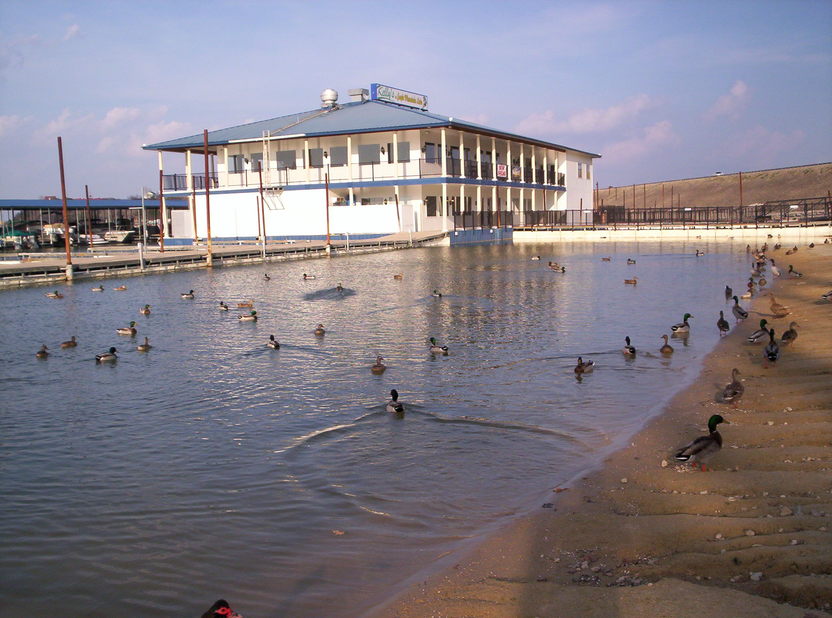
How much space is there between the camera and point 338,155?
58.4 metres

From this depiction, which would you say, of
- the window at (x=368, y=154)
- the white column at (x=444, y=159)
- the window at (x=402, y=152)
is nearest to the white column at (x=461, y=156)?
the white column at (x=444, y=159)

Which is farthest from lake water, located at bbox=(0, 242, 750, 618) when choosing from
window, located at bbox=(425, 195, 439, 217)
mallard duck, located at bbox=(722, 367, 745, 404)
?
window, located at bbox=(425, 195, 439, 217)

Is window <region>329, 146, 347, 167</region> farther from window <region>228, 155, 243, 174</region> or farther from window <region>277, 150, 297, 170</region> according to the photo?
window <region>228, 155, 243, 174</region>

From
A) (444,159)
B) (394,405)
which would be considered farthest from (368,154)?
(394,405)

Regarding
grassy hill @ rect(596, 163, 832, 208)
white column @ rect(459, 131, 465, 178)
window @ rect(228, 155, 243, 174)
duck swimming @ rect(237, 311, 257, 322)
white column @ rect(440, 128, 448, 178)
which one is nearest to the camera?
duck swimming @ rect(237, 311, 257, 322)

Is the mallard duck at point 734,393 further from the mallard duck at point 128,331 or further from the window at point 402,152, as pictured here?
the window at point 402,152

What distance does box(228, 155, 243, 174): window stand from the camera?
6256 cm

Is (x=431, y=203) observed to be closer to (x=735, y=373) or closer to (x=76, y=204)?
(x=76, y=204)

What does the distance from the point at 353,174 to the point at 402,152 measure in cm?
408

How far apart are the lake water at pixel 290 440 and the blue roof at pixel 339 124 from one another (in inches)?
1274

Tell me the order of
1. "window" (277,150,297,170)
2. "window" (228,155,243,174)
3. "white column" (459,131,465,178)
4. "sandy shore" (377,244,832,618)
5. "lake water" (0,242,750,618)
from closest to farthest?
"sandy shore" (377,244,832,618) → "lake water" (0,242,750,618) → "white column" (459,131,465,178) → "window" (277,150,297,170) → "window" (228,155,243,174)

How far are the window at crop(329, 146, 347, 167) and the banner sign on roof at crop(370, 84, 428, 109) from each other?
8.89 meters

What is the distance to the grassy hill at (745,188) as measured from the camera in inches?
4978

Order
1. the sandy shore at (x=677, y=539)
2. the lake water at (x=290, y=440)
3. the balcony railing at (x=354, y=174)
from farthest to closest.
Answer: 1. the balcony railing at (x=354, y=174)
2. the lake water at (x=290, y=440)
3. the sandy shore at (x=677, y=539)
